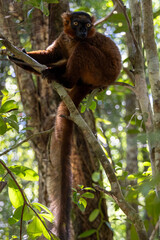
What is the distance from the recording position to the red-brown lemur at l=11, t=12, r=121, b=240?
11.6ft

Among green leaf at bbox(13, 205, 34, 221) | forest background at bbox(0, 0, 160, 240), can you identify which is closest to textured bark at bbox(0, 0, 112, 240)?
forest background at bbox(0, 0, 160, 240)

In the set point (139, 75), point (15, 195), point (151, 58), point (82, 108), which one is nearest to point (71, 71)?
point (82, 108)

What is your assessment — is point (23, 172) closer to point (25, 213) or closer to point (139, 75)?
point (25, 213)

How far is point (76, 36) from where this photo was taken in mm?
4719

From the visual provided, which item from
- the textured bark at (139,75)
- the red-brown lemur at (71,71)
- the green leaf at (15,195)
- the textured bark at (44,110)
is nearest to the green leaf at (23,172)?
the green leaf at (15,195)

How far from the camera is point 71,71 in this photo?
3.97m

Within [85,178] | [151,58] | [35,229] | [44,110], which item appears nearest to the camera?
[35,229]

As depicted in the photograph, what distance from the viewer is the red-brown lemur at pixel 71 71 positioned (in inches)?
139

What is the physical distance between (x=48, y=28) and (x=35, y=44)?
0.43m

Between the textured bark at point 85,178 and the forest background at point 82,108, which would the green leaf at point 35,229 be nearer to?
the forest background at point 82,108

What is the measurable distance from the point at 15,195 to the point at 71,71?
6.68 ft

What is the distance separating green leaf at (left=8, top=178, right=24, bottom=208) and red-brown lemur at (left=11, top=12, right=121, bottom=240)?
0.81 m

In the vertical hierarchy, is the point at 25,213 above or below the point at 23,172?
below

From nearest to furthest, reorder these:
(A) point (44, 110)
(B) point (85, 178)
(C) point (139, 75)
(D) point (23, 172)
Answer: (D) point (23, 172)
(C) point (139, 75)
(B) point (85, 178)
(A) point (44, 110)
